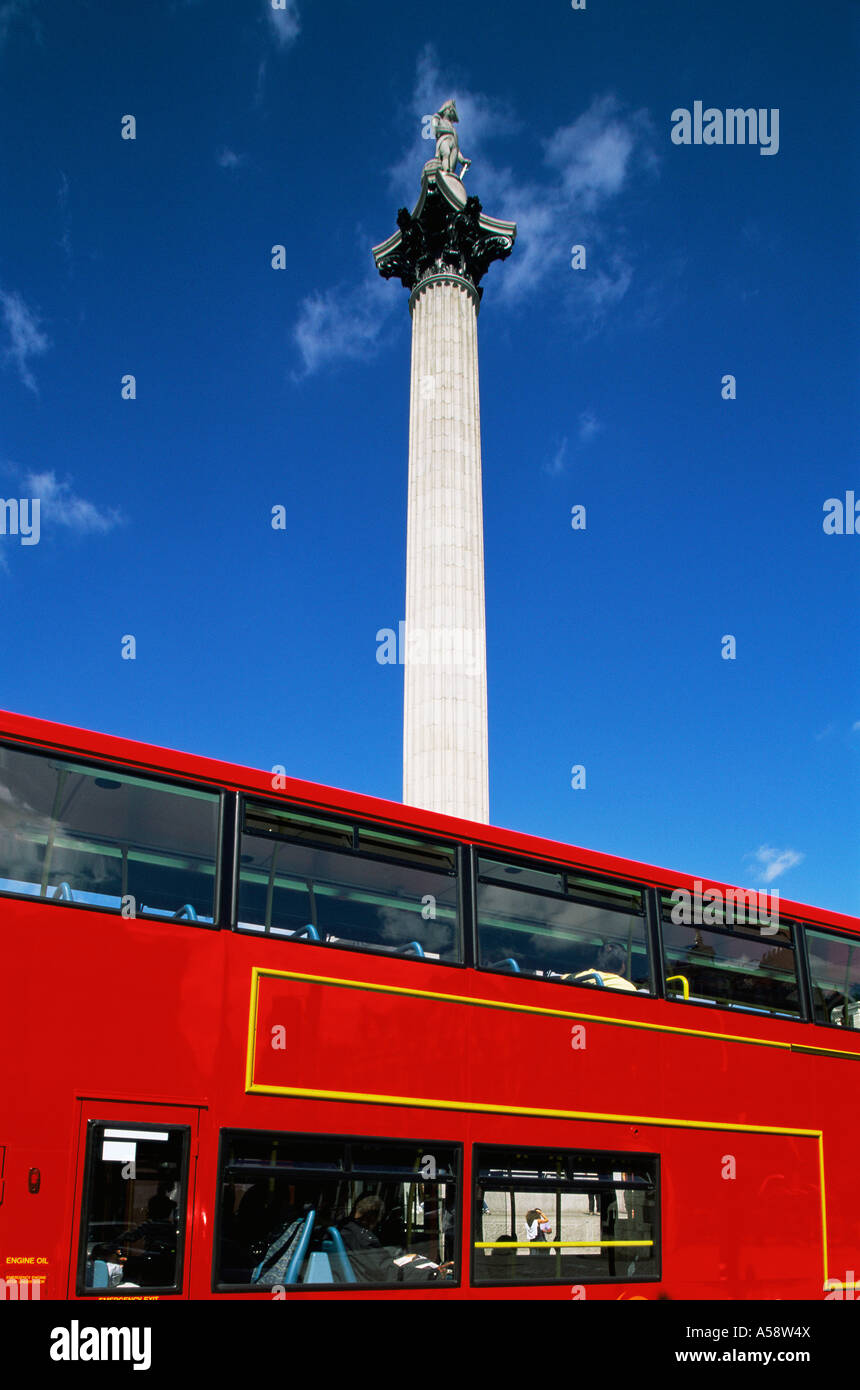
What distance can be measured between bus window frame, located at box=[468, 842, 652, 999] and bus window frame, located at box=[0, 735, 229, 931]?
1965 millimetres

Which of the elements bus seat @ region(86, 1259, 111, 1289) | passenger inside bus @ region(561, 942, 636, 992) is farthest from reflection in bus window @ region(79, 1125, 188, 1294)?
passenger inside bus @ region(561, 942, 636, 992)

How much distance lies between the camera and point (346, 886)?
24.5 ft

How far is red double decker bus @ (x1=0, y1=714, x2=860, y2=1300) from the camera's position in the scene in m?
6.07

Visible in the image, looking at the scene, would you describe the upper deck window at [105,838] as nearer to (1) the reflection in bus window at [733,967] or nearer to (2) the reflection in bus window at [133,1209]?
(2) the reflection in bus window at [133,1209]

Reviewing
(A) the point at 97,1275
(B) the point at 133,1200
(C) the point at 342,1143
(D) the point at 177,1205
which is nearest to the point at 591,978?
(C) the point at 342,1143

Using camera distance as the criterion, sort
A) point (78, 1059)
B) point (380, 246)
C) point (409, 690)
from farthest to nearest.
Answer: point (380, 246), point (409, 690), point (78, 1059)

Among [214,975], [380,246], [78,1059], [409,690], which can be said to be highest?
[380,246]

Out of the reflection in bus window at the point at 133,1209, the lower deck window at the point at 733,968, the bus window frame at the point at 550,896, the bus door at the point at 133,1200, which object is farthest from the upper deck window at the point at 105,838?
the lower deck window at the point at 733,968

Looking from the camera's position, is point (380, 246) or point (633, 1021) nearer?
point (633, 1021)

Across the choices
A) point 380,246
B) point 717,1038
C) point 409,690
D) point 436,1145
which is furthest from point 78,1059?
point 380,246

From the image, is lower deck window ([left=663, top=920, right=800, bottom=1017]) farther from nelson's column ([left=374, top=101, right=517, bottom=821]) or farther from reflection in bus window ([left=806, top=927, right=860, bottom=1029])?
nelson's column ([left=374, top=101, right=517, bottom=821])
